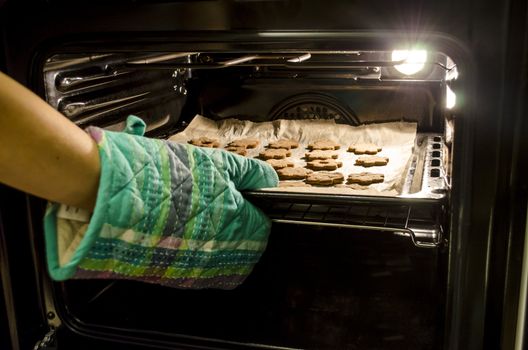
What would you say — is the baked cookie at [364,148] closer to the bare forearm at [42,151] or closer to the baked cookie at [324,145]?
the baked cookie at [324,145]

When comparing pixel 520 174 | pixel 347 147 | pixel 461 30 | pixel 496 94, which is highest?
pixel 461 30

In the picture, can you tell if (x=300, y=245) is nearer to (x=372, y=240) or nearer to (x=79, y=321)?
(x=372, y=240)

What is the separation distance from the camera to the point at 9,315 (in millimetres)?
1228

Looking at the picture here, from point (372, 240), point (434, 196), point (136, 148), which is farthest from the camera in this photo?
point (372, 240)

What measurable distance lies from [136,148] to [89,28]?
283 millimetres

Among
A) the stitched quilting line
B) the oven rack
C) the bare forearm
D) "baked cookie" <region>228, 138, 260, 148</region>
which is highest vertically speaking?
the bare forearm

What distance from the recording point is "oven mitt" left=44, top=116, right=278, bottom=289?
916mm

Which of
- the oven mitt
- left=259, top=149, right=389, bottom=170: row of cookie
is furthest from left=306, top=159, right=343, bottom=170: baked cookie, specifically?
the oven mitt

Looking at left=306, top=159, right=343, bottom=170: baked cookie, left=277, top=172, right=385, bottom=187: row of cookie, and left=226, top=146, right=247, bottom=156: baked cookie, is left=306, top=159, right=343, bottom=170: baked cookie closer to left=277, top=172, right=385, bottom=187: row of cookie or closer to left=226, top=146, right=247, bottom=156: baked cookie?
left=277, top=172, right=385, bottom=187: row of cookie

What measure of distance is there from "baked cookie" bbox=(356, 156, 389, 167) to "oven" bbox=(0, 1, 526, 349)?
11 centimetres

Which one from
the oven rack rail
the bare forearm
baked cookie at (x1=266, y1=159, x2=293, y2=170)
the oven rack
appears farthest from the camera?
baked cookie at (x1=266, y1=159, x2=293, y2=170)

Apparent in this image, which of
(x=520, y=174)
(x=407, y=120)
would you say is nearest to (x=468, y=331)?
(x=520, y=174)

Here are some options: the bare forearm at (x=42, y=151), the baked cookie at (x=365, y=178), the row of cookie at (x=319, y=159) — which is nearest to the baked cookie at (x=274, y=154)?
the row of cookie at (x=319, y=159)

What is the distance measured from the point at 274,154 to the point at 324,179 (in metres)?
0.30
